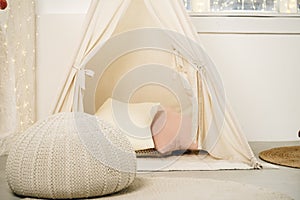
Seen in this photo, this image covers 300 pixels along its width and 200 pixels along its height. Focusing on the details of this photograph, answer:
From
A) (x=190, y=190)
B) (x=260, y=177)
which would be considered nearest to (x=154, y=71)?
(x=260, y=177)

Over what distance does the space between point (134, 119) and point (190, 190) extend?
97 cm

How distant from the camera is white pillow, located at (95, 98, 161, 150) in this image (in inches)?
107

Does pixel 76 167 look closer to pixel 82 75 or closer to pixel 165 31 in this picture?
pixel 82 75

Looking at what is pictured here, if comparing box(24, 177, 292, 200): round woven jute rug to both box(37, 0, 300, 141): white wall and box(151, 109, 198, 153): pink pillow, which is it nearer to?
box(151, 109, 198, 153): pink pillow

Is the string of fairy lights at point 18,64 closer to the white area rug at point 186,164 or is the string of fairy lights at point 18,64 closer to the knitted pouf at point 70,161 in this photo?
the white area rug at point 186,164

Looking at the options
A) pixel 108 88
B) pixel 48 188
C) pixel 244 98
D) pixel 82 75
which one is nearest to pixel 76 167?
pixel 48 188

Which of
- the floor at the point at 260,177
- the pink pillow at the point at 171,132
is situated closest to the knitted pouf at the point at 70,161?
the floor at the point at 260,177

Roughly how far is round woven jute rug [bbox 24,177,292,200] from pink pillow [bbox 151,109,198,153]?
0.63 metres

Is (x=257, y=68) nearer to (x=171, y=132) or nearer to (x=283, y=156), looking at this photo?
(x=283, y=156)

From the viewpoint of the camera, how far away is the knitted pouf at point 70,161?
1.79 metres

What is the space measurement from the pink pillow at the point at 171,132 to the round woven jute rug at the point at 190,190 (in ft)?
2.06

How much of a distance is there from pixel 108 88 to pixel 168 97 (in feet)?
1.33

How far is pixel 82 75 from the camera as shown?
2689mm

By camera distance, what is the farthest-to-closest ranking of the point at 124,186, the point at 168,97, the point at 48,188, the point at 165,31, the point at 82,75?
the point at 168,97
the point at 165,31
the point at 82,75
the point at 124,186
the point at 48,188
